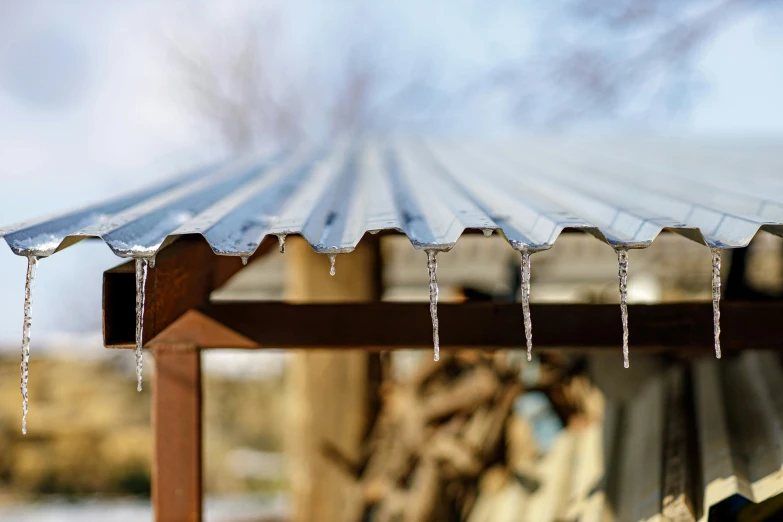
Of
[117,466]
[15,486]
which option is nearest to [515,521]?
[117,466]

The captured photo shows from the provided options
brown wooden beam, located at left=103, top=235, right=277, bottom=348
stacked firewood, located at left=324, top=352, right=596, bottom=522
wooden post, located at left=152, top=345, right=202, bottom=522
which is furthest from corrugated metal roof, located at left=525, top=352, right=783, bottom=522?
brown wooden beam, located at left=103, top=235, right=277, bottom=348

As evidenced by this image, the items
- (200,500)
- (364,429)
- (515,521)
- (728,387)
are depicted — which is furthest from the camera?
(364,429)

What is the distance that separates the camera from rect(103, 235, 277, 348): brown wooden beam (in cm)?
167

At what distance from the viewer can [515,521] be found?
12.7ft

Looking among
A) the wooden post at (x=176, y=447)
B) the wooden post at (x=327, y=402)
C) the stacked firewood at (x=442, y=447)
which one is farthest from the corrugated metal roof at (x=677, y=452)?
the wooden post at (x=176, y=447)

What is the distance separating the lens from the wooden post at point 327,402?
4.40 m

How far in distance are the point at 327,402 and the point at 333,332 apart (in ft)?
8.33

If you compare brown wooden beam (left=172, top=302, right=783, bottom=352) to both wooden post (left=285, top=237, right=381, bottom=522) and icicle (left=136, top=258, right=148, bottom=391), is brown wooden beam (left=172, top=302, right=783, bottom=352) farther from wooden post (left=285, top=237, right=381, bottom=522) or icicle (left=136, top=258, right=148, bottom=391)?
wooden post (left=285, top=237, right=381, bottom=522)

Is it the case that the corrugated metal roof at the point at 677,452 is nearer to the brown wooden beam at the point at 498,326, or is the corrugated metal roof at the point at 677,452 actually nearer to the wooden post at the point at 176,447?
the brown wooden beam at the point at 498,326

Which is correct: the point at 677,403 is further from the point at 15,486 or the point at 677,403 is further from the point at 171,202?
the point at 15,486

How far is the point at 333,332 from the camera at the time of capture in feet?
6.64

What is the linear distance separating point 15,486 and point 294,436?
6.53m

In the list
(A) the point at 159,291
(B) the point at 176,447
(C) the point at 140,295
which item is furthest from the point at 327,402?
(C) the point at 140,295

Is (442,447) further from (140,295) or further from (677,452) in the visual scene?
(140,295)
